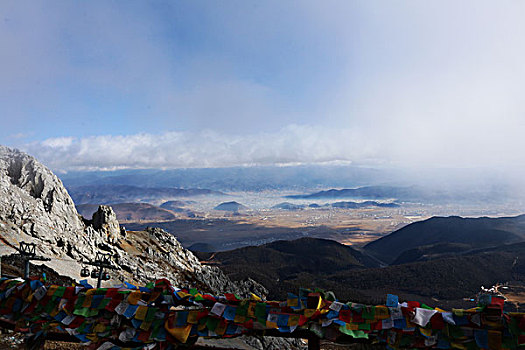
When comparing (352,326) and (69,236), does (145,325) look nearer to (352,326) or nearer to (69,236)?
(352,326)

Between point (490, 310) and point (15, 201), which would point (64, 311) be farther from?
point (15, 201)

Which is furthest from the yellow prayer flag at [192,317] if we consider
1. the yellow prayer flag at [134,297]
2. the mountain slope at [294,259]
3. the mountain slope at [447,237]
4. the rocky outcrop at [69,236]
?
the mountain slope at [447,237]

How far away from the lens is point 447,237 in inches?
5236

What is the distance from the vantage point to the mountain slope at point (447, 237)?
10800 cm

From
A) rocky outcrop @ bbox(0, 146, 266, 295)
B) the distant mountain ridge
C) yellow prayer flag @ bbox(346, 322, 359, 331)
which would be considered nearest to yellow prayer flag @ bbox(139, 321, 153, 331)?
yellow prayer flag @ bbox(346, 322, 359, 331)

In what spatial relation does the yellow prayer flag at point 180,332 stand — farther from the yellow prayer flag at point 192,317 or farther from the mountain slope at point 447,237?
the mountain slope at point 447,237

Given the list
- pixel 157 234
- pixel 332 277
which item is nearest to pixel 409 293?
pixel 332 277

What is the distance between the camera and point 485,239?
11638cm

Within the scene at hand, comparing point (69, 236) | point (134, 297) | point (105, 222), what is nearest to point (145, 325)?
point (134, 297)

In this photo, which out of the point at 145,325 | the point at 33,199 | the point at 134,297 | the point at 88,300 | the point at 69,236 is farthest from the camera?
the point at 33,199

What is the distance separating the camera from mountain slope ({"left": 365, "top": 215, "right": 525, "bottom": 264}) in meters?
108

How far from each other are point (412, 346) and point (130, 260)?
39.2 m

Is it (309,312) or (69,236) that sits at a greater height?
(309,312)

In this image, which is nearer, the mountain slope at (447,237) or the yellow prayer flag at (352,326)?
the yellow prayer flag at (352,326)
